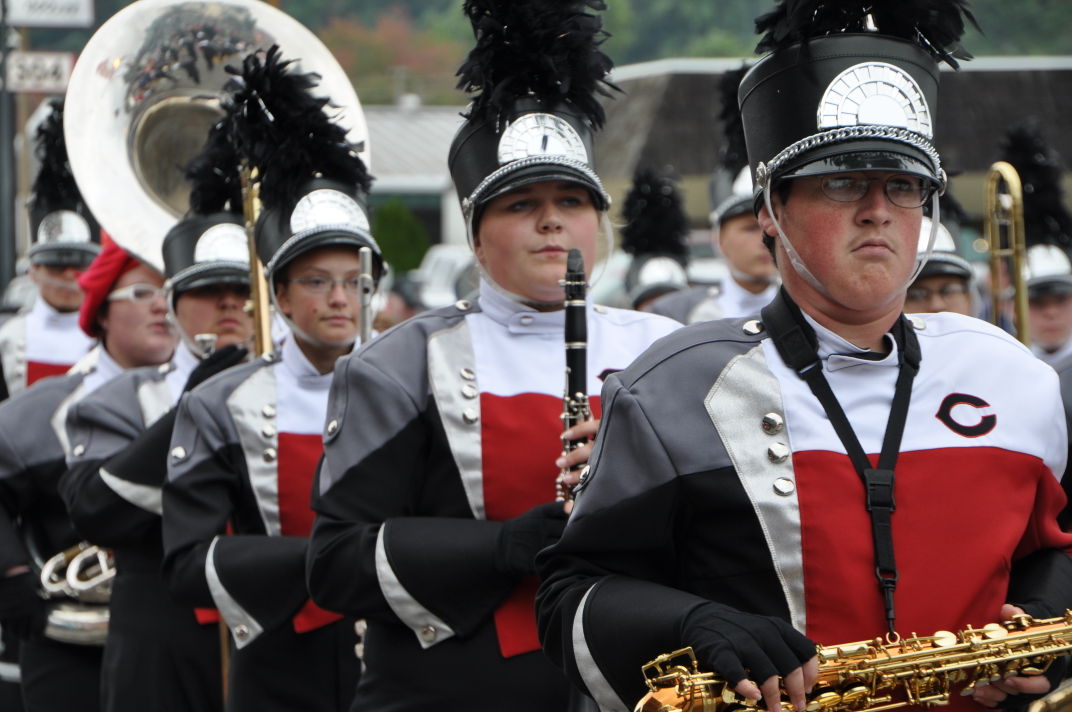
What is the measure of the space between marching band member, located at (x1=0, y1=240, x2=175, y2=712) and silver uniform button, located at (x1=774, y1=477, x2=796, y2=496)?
3985 millimetres

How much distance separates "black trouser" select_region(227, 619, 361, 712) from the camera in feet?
16.3

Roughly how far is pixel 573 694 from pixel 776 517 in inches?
44.0

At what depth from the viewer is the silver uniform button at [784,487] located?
3.02m

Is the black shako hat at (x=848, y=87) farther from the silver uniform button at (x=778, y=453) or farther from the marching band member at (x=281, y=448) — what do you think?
the marching band member at (x=281, y=448)

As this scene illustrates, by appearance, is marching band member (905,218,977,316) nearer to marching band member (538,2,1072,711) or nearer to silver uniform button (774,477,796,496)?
marching band member (538,2,1072,711)

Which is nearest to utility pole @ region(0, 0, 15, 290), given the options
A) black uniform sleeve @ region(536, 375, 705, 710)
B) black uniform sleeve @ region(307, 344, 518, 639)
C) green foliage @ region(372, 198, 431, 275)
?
black uniform sleeve @ region(307, 344, 518, 639)

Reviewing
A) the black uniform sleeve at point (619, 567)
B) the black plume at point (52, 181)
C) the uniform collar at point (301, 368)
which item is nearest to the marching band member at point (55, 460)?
the uniform collar at point (301, 368)

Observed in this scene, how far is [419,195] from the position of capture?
42.8 meters

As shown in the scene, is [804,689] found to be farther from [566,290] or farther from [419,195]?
[419,195]

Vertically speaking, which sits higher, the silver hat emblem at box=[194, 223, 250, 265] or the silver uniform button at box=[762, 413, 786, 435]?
the silver hat emblem at box=[194, 223, 250, 265]

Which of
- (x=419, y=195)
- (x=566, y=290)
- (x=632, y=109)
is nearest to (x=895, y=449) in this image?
(x=566, y=290)

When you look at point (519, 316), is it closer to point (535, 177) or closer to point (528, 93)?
point (535, 177)

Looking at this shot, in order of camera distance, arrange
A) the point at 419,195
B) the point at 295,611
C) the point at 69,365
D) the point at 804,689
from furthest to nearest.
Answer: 1. the point at 419,195
2. the point at 69,365
3. the point at 295,611
4. the point at 804,689

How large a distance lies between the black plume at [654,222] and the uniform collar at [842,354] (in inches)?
369
